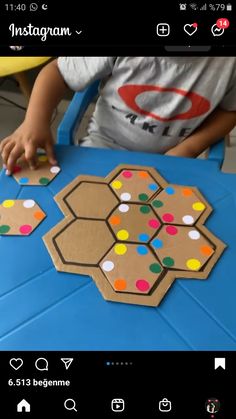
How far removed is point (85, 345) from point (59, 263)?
0.32ft

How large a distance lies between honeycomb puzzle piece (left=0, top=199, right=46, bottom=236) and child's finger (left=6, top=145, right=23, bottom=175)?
61 mm

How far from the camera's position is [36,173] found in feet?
1.71

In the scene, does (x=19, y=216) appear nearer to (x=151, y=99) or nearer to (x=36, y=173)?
(x=36, y=173)

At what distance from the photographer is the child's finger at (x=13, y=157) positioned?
1.71 ft
